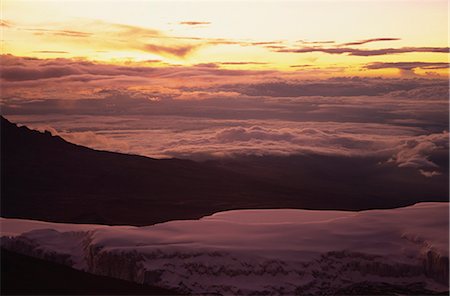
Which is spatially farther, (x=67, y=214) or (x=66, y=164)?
(x=66, y=164)

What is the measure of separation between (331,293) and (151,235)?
47.9 ft

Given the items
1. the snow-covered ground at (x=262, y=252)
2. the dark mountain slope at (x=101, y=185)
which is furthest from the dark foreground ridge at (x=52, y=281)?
the dark mountain slope at (x=101, y=185)

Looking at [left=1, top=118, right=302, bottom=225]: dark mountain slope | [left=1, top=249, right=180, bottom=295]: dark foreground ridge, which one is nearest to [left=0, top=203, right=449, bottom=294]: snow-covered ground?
[left=1, top=249, right=180, bottom=295]: dark foreground ridge

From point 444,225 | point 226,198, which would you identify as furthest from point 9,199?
point 444,225

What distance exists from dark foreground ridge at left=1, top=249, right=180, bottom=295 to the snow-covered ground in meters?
0.70

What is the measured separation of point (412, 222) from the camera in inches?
2478

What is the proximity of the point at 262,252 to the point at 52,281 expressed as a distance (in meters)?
15.4

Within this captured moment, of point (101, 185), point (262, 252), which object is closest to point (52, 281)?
point (262, 252)

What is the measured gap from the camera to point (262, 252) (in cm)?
5438

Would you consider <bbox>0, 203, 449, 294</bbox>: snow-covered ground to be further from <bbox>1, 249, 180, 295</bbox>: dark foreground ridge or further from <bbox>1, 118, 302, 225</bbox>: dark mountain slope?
<bbox>1, 118, 302, 225</bbox>: dark mountain slope

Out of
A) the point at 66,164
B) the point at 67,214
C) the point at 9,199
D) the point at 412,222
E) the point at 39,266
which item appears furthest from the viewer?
the point at 66,164

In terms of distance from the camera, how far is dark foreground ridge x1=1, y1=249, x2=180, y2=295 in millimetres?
52875

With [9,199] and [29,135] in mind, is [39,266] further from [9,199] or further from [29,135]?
[29,135]

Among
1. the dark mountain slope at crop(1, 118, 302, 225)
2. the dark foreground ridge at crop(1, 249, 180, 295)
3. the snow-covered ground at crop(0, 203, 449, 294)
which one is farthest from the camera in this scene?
the dark mountain slope at crop(1, 118, 302, 225)
